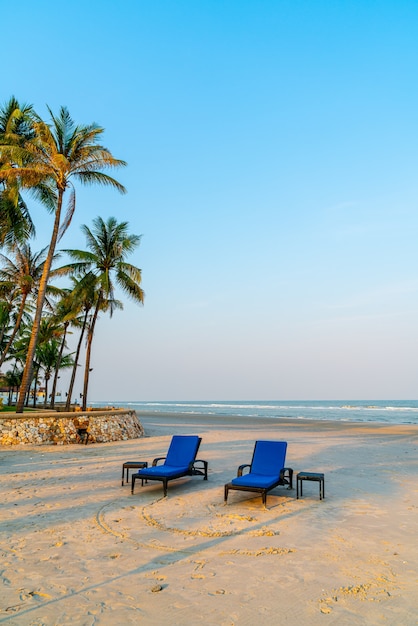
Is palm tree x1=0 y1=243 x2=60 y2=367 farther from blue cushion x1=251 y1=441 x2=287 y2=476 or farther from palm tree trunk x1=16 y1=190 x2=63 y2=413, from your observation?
blue cushion x1=251 y1=441 x2=287 y2=476

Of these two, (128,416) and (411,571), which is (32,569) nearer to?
(411,571)

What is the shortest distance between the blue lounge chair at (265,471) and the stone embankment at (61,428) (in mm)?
9524

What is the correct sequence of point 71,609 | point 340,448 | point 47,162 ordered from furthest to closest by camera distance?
1. point 47,162
2. point 340,448
3. point 71,609

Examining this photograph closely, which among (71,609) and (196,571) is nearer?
(71,609)

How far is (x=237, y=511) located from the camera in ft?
22.3

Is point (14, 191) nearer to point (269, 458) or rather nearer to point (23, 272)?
point (23, 272)

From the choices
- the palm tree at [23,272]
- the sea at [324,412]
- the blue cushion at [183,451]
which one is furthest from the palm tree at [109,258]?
the sea at [324,412]

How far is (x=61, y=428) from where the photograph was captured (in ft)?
51.7

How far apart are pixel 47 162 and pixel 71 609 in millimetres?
17144

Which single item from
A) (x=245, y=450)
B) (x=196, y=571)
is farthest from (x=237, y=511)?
(x=245, y=450)

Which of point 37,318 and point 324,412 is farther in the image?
point 324,412

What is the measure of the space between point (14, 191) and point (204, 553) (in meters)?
17.4

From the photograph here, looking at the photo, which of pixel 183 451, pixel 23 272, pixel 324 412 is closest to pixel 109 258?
pixel 23 272

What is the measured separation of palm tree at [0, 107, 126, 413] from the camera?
16906 mm
